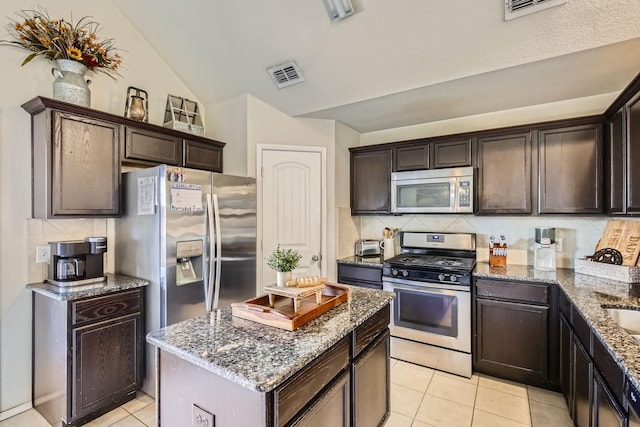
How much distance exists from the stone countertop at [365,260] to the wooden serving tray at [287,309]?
1494 millimetres

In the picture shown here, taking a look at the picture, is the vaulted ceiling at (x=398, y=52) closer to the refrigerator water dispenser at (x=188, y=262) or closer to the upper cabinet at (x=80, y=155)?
the upper cabinet at (x=80, y=155)

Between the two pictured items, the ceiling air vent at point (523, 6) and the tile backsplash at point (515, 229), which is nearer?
the ceiling air vent at point (523, 6)

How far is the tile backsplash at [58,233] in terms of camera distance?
7.78ft

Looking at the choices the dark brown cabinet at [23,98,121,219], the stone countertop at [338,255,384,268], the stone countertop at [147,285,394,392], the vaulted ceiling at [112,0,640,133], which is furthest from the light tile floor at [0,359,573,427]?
the vaulted ceiling at [112,0,640,133]

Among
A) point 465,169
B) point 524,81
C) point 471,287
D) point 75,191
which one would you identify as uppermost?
point 524,81

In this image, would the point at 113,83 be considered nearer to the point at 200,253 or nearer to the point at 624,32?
the point at 200,253

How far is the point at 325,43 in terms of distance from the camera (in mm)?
2582

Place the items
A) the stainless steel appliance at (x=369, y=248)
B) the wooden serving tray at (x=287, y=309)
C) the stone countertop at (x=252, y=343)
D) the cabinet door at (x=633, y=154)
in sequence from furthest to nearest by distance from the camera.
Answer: the stainless steel appliance at (x=369, y=248), the cabinet door at (x=633, y=154), the wooden serving tray at (x=287, y=309), the stone countertop at (x=252, y=343)

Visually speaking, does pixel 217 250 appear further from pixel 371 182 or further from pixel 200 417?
pixel 371 182

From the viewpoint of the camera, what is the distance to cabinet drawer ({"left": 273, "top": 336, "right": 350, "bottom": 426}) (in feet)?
3.55

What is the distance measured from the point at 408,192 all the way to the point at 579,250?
1634 mm

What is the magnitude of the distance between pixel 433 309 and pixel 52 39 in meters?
3.81

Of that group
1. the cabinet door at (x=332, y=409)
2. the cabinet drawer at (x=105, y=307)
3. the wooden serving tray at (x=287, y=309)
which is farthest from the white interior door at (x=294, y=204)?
the cabinet door at (x=332, y=409)

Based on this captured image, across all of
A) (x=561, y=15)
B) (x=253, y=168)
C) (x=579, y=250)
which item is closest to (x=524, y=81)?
(x=561, y=15)
